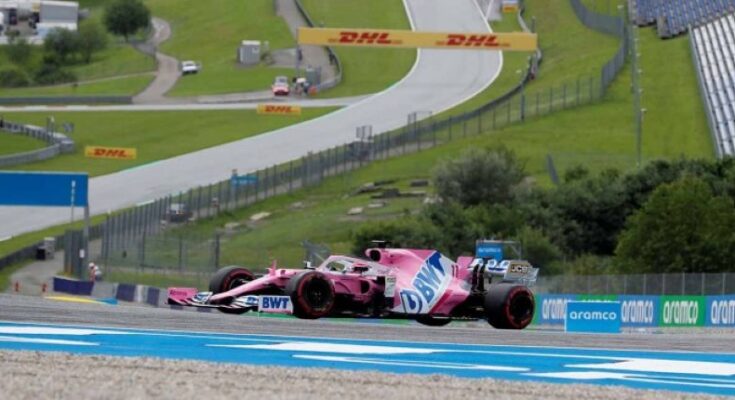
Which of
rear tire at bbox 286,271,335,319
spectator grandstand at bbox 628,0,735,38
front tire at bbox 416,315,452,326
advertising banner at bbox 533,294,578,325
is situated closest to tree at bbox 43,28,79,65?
spectator grandstand at bbox 628,0,735,38

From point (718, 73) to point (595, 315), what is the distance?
179 feet

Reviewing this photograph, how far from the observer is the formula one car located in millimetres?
23672

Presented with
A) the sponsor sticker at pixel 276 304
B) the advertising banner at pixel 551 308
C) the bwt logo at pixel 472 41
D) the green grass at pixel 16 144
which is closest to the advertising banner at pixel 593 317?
the advertising banner at pixel 551 308

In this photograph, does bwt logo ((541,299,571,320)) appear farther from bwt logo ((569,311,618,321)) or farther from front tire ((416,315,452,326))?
front tire ((416,315,452,326))

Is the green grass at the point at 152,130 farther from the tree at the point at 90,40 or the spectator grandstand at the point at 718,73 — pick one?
the tree at the point at 90,40

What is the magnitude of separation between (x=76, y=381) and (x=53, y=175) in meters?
47.6

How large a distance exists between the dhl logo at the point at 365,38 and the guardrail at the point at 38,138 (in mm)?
18183

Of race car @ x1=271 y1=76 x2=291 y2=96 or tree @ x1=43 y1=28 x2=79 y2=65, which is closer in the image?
race car @ x1=271 y1=76 x2=291 y2=96

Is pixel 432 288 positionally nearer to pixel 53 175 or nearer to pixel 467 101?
pixel 53 175

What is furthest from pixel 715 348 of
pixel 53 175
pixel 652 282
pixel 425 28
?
pixel 425 28

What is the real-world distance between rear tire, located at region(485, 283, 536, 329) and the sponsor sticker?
11.1 feet

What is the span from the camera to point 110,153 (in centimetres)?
8981

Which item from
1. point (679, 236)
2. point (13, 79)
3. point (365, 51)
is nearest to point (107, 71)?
point (13, 79)

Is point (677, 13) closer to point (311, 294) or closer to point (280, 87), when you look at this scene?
point (280, 87)
